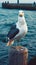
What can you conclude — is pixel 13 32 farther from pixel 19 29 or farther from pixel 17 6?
pixel 17 6

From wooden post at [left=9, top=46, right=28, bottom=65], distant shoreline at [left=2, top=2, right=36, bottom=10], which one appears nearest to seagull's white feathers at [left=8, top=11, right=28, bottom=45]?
wooden post at [left=9, top=46, right=28, bottom=65]

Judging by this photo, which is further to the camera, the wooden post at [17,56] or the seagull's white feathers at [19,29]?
the seagull's white feathers at [19,29]

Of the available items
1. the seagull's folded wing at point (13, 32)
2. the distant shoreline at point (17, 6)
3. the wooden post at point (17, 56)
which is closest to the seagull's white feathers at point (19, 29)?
the seagull's folded wing at point (13, 32)

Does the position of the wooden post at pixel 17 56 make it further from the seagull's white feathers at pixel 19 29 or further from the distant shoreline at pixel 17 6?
the distant shoreline at pixel 17 6

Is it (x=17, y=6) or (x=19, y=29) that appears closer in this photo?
(x=19, y=29)

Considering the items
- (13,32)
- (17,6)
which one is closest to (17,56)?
(13,32)

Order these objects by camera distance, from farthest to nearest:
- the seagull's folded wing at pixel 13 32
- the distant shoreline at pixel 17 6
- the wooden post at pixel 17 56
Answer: the distant shoreline at pixel 17 6 → the seagull's folded wing at pixel 13 32 → the wooden post at pixel 17 56

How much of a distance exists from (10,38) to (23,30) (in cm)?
23

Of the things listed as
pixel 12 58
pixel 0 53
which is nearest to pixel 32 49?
pixel 0 53

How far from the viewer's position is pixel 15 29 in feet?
11.4

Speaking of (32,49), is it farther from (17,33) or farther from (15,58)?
(15,58)

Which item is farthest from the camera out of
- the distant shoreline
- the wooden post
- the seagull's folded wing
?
the distant shoreline

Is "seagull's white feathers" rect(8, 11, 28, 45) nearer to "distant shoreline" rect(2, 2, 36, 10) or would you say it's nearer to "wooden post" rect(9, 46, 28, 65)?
"wooden post" rect(9, 46, 28, 65)

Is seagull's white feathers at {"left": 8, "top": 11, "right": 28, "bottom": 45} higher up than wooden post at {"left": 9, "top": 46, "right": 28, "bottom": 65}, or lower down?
higher up
